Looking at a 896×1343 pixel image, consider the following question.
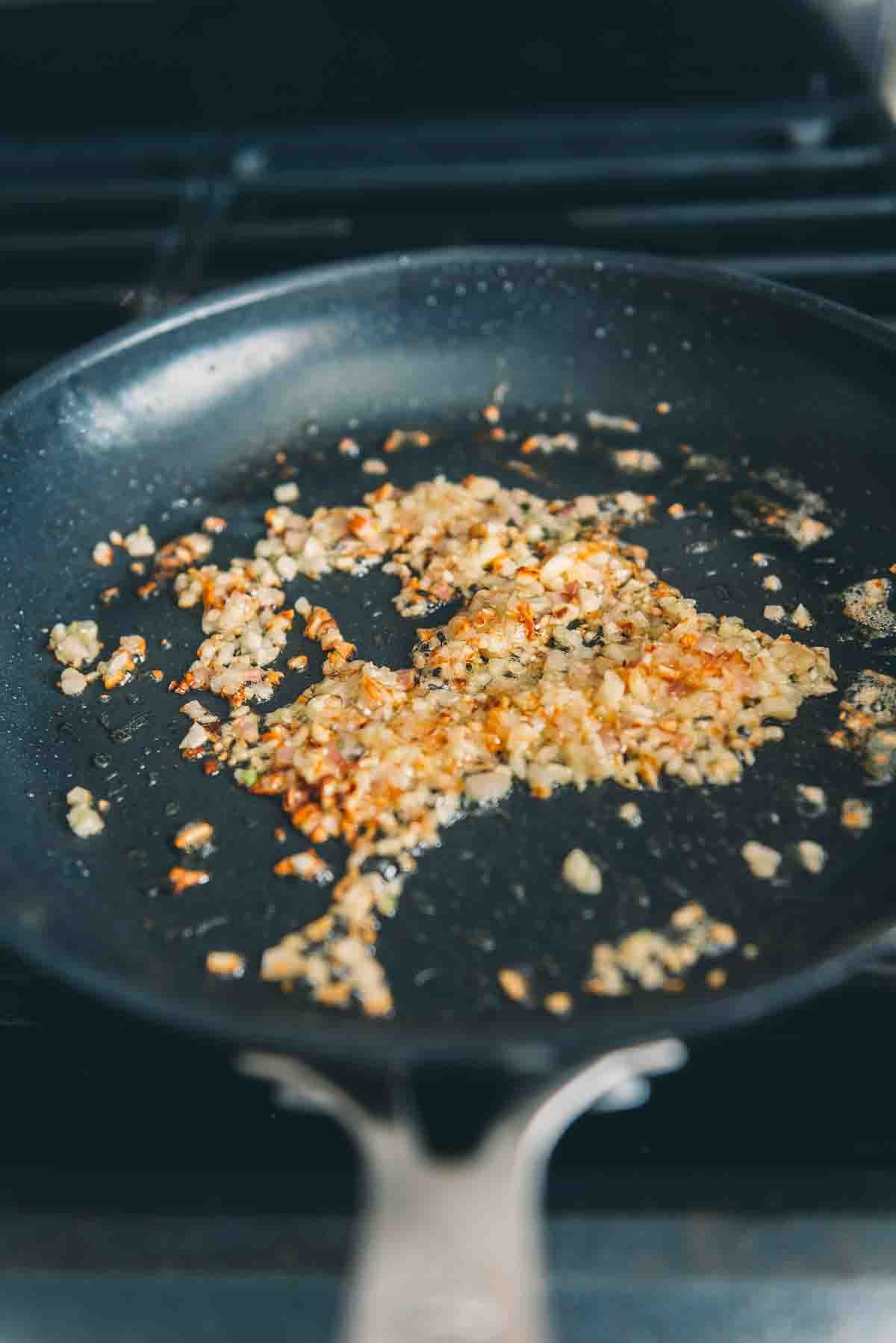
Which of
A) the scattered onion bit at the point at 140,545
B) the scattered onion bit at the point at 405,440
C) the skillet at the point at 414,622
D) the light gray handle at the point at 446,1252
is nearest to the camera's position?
the light gray handle at the point at 446,1252

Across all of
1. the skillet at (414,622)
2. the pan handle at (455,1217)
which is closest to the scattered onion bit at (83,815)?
the skillet at (414,622)

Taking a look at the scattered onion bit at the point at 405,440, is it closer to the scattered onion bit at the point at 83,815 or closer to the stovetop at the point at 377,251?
the stovetop at the point at 377,251

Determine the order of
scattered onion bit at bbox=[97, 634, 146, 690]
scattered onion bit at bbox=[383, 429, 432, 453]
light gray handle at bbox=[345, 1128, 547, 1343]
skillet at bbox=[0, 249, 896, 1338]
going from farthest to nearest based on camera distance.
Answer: scattered onion bit at bbox=[383, 429, 432, 453] < scattered onion bit at bbox=[97, 634, 146, 690] < skillet at bbox=[0, 249, 896, 1338] < light gray handle at bbox=[345, 1128, 547, 1343]

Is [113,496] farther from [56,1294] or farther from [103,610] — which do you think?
[56,1294]

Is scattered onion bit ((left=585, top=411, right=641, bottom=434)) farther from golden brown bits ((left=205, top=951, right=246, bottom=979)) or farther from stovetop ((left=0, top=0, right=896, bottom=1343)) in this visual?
golden brown bits ((left=205, top=951, right=246, bottom=979))

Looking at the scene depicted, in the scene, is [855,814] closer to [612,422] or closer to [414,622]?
[414,622]

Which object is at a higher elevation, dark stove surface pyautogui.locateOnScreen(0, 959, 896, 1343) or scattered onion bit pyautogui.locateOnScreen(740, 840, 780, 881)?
scattered onion bit pyautogui.locateOnScreen(740, 840, 780, 881)

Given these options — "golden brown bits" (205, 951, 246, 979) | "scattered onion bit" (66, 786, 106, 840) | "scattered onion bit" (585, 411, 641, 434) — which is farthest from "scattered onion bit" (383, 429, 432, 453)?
"golden brown bits" (205, 951, 246, 979)
